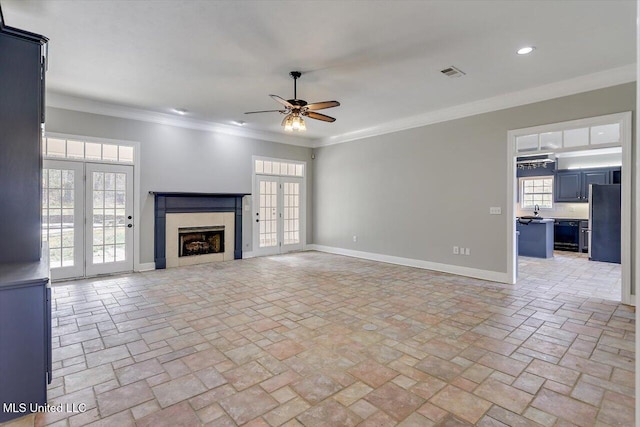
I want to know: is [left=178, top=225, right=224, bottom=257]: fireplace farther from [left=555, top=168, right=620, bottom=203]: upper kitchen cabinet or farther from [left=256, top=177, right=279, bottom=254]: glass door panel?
[left=555, top=168, right=620, bottom=203]: upper kitchen cabinet

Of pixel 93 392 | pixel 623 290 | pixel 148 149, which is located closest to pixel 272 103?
pixel 148 149

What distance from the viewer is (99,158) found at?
18.9 ft

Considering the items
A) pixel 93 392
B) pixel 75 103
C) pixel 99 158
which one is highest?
pixel 75 103

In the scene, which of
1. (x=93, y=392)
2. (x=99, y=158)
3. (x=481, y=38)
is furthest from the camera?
(x=99, y=158)

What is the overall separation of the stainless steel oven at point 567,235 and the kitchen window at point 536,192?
0.80m

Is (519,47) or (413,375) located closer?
(413,375)

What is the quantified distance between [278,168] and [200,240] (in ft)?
8.89

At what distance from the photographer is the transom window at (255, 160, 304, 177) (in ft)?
26.1

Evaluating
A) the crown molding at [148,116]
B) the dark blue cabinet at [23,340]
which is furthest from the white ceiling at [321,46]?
the dark blue cabinet at [23,340]

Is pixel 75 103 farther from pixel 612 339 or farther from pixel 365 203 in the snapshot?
pixel 612 339

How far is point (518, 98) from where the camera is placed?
16.7ft

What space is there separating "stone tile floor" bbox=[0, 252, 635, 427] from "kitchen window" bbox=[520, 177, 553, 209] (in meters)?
5.29

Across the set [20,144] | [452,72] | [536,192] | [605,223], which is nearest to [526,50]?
[452,72]

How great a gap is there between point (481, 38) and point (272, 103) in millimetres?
3434
